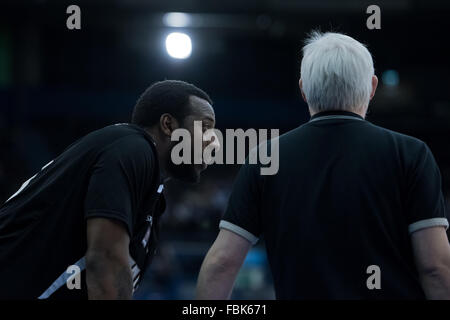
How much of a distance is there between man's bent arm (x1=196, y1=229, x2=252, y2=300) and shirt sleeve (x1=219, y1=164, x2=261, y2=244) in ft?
0.09

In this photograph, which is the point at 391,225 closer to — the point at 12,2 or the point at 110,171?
the point at 110,171

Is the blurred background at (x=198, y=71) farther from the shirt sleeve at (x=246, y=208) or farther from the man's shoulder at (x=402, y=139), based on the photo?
the man's shoulder at (x=402, y=139)

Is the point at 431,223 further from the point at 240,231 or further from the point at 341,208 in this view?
the point at 240,231

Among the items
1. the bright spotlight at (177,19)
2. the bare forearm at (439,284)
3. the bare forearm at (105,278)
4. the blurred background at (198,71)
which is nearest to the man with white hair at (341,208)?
the bare forearm at (439,284)

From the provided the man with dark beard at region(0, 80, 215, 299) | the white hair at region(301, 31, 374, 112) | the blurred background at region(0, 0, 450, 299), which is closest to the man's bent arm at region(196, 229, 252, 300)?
the man with dark beard at region(0, 80, 215, 299)

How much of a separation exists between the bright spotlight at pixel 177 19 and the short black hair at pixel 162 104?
11.3 metres

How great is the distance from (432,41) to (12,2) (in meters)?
9.39

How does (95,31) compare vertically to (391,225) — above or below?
above

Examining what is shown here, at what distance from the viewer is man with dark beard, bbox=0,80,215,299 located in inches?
83.7

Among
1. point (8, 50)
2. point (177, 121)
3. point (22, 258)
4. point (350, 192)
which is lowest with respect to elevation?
point (22, 258)

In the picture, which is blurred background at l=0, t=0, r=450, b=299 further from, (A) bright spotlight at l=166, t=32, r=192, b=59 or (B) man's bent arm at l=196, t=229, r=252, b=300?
(B) man's bent arm at l=196, t=229, r=252, b=300

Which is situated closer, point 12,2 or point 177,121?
point 177,121

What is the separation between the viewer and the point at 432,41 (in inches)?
619
